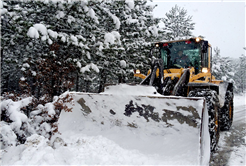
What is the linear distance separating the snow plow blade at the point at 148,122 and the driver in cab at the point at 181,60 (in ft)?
7.84

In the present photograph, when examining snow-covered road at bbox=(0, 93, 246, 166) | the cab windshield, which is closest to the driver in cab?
the cab windshield

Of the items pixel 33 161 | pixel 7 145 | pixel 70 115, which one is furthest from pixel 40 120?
pixel 33 161

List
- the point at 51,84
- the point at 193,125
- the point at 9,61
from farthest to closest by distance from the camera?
the point at 9,61 → the point at 51,84 → the point at 193,125

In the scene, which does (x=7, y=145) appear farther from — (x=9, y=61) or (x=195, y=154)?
(x=9, y=61)

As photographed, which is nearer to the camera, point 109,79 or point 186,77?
point 186,77

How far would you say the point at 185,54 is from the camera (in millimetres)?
5230

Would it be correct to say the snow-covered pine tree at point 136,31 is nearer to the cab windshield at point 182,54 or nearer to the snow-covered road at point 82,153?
the cab windshield at point 182,54

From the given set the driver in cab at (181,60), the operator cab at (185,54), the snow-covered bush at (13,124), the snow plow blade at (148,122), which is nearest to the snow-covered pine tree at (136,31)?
the operator cab at (185,54)

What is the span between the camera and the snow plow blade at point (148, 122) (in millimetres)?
2576

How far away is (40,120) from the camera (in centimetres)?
328

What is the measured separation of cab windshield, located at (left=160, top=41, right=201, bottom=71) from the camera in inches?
200

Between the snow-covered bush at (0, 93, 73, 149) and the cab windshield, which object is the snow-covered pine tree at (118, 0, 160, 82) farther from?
the snow-covered bush at (0, 93, 73, 149)

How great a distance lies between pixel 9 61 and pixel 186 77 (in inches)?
219

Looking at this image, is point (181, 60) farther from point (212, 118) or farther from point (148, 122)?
point (148, 122)
